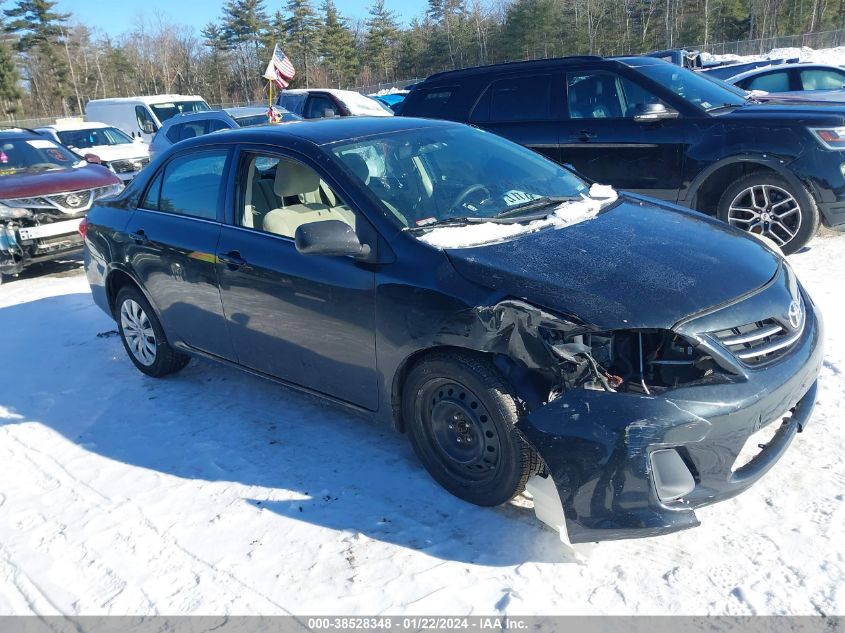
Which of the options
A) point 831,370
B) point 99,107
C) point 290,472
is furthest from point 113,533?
point 99,107

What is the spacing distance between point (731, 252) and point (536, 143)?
4.49 meters

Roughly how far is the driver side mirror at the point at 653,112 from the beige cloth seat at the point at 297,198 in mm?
3769

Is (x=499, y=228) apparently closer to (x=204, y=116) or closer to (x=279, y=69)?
(x=279, y=69)

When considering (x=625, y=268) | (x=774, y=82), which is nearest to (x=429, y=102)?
(x=625, y=268)

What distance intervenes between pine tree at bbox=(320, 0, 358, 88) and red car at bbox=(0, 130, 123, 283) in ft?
178

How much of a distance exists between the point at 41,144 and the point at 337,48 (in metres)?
56.0

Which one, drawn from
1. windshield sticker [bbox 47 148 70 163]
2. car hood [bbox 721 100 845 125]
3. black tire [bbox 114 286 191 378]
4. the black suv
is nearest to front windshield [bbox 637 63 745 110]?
the black suv

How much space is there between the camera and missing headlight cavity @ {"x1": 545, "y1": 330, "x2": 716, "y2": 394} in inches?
105

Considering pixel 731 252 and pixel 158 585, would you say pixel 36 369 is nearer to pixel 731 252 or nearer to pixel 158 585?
pixel 158 585

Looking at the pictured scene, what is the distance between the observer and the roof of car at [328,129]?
3949 millimetres

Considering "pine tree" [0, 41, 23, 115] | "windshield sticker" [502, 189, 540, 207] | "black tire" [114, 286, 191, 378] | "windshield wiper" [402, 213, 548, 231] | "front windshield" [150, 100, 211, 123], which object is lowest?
"black tire" [114, 286, 191, 378]

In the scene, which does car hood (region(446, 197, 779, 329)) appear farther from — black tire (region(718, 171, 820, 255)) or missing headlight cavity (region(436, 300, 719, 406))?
black tire (region(718, 171, 820, 255))

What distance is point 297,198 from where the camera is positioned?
13.7ft

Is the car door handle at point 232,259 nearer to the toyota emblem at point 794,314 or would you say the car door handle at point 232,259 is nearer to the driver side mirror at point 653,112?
the toyota emblem at point 794,314
